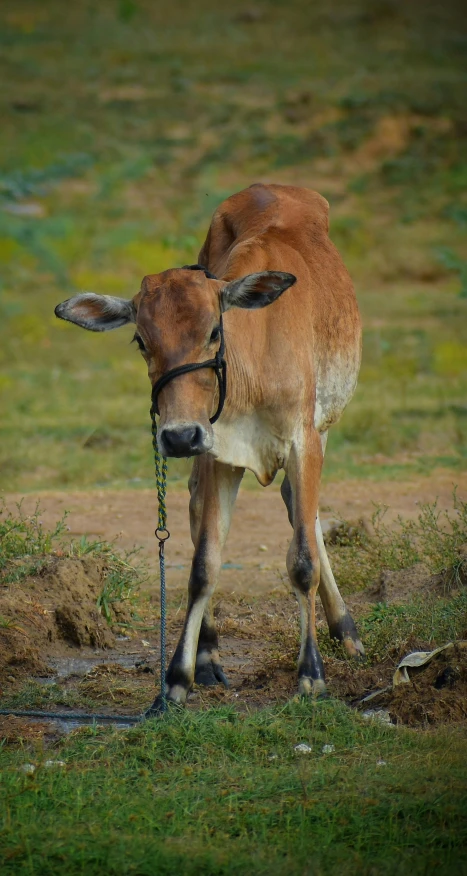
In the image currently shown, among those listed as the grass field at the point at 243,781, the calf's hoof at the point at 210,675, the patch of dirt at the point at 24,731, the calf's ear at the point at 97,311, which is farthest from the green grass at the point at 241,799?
the calf's ear at the point at 97,311

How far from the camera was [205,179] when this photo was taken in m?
28.3

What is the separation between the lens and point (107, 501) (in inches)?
379

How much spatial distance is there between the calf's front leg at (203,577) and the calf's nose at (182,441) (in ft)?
2.66

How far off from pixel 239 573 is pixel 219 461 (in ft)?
8.47

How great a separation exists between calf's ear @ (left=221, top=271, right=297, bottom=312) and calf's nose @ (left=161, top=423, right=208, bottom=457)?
2.19ft

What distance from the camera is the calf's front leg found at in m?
5.43

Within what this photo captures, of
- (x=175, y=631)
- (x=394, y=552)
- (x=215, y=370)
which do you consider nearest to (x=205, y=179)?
(x=394, y=552)

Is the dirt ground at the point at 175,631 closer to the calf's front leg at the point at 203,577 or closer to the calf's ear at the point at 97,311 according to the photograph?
the calf's front leg at the point at 203,577

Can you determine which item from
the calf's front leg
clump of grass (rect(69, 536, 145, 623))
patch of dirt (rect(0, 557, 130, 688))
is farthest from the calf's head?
clump of grass (rect(69, 536, 145, 623))

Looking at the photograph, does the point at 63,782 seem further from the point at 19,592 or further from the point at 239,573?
the point at 239,573

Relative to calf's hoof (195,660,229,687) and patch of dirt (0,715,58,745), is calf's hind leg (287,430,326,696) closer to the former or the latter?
calf's hoof (195,660,229,687)

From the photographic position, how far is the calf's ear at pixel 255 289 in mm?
5223

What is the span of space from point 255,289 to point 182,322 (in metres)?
0.38

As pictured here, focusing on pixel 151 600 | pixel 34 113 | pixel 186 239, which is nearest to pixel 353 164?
pixel 34 113
